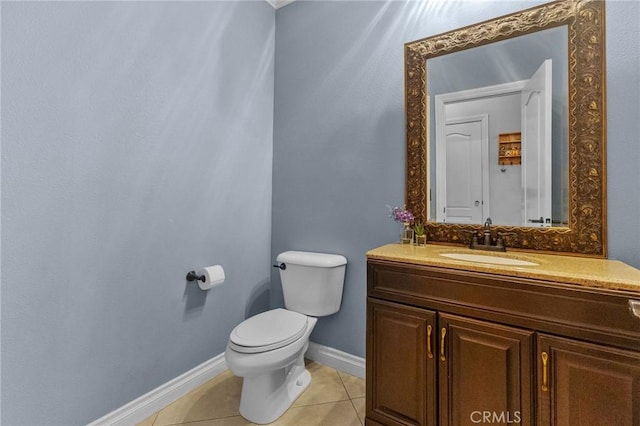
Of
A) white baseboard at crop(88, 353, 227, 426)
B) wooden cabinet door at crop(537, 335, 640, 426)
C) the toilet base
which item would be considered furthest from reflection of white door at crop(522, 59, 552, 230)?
white baseboard at crop(88, 353, 227, 426)

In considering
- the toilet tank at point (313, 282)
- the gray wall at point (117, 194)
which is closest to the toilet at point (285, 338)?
the toilet tank at point (313, 282)

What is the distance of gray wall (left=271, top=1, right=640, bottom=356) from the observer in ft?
5.70

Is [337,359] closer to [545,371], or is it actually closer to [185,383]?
[185,383]

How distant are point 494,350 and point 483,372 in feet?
0.32

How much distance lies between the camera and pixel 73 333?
1.24 meters

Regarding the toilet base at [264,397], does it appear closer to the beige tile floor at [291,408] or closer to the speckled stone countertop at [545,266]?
the beige tile floor at [291,408]

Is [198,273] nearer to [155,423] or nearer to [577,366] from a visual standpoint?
[155,423]

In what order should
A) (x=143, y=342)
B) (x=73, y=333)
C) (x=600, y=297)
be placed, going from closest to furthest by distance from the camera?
(x=600, y=297), (x=73, y=333), (x=143, y=342)

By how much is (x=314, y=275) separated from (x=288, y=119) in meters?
1.15

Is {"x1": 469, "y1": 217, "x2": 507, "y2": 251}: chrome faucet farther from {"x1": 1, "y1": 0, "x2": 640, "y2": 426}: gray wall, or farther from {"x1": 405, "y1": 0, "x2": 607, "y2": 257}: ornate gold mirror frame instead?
{"x1": 1, "y1": 0, "x2": 640, "y2": 426}: gray wall

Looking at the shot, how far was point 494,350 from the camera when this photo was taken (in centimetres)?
107

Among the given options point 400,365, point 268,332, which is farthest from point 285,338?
point 400,365

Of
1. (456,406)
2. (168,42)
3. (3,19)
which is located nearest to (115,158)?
(3,19)

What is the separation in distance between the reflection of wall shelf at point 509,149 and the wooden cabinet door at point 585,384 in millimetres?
850
